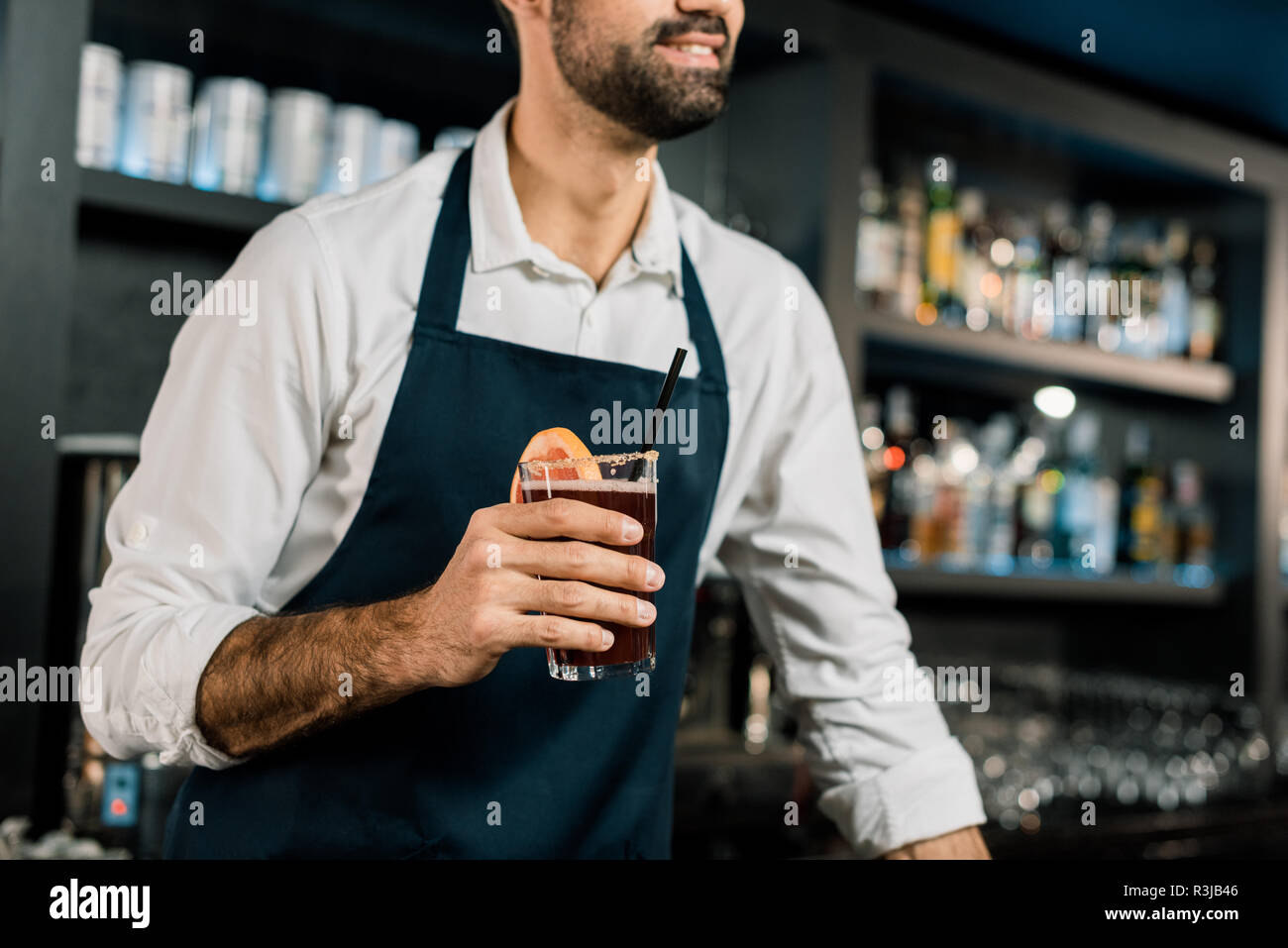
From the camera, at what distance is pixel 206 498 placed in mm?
1122

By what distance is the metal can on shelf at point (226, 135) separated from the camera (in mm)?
1905

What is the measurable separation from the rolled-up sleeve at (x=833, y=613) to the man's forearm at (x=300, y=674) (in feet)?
1.79

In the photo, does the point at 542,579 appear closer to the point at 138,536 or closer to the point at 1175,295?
the point at 138,536

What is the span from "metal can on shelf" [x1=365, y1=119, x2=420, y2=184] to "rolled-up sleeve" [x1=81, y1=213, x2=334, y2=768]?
0.87m

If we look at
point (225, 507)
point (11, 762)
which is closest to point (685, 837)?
point (11, 762)

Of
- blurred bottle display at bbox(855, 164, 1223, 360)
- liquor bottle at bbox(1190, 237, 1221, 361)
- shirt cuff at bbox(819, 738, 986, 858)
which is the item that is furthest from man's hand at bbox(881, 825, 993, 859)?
liquor bottle at bbox(1190, 237, 1221, 361)

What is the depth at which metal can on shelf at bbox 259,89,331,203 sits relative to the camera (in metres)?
1.96

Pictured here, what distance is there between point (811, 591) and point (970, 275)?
1.61 m

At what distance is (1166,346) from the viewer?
10.1ft

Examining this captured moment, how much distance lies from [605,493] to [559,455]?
66mm

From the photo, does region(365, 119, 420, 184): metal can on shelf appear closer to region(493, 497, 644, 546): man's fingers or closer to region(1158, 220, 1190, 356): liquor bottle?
region(493, 497, 644, 546): man's fingers

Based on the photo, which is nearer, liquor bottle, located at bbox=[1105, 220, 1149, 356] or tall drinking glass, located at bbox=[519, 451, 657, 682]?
tall drinking glass, located at bbox=[519, 451, 657, 682]

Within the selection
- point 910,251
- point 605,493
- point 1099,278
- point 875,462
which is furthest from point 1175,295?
point 605,493
